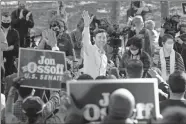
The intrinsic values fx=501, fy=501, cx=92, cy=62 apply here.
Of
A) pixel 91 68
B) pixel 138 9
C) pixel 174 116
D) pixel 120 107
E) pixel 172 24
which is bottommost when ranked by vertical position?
pixel 174 116

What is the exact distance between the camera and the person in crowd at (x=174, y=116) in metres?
4.07

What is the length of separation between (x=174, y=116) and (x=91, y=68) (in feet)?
9.85

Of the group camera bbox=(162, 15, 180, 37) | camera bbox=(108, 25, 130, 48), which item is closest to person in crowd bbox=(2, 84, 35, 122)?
camera bbox=(108, 25, 130, 48)

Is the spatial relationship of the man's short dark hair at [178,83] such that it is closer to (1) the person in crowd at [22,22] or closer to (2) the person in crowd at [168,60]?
(2) the person in crowd at [168,60]

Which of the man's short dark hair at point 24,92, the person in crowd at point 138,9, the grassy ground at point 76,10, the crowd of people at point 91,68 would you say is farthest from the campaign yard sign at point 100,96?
the grassy ground at point 76,10

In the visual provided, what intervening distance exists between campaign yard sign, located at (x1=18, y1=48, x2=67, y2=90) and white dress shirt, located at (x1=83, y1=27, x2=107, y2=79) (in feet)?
3.82

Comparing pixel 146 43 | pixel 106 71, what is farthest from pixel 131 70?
pixel 146 43

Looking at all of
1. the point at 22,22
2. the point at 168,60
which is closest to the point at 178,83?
the point at 168,60

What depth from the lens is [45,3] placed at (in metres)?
12.1

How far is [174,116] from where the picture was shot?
4.44 metres

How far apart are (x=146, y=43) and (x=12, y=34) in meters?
2.43

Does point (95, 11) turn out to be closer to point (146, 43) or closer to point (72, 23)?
point (72, 23)

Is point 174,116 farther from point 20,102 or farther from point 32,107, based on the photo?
point 20,102

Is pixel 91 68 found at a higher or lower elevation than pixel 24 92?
higher
